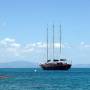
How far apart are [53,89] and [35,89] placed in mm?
4942

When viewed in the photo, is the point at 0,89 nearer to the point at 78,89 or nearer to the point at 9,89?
the point at 9,89

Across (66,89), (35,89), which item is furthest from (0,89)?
(66,89)

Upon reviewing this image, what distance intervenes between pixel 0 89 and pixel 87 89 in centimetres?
2031

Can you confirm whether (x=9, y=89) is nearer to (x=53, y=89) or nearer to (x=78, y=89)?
(x=53, y=89)

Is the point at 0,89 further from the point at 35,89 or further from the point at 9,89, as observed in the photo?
the point at 35,89

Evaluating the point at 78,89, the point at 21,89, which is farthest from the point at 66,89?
the point at 21,89

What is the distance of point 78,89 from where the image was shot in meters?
93.1

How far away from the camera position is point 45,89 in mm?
89938

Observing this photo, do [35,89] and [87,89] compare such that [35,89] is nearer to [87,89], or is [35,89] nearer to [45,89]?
[45,89]

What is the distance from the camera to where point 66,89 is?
9269 cm

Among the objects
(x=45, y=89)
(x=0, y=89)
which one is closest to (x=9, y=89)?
(x=0, y=89)

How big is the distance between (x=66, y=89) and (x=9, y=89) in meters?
13.4

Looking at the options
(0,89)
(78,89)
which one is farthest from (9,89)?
(78,89)

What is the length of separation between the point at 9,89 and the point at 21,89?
2.72 m
